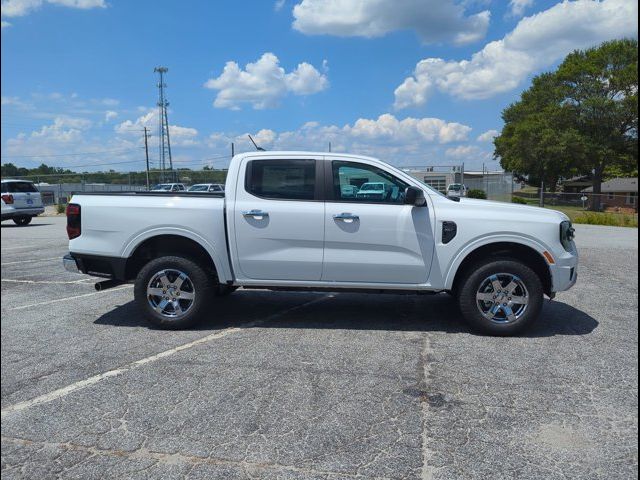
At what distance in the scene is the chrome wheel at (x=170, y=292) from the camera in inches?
213

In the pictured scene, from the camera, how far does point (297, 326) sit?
5633 mm

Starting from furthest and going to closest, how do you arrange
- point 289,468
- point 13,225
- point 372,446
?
point 13,225 → point 372,446 → point 289,468

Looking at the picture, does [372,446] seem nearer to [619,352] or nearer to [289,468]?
[289,468]

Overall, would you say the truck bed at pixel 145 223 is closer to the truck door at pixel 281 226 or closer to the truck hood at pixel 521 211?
the truck door at pixel 281 226

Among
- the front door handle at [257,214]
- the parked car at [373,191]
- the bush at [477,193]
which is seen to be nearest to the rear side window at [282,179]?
the front door handle at [257,214]

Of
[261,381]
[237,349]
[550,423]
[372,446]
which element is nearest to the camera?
[372,446]

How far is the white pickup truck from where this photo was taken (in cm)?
525

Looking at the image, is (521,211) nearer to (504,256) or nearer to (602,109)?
(504,256)

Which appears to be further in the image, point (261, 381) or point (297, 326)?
point (297, 326)

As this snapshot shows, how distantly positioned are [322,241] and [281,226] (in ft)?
1.51

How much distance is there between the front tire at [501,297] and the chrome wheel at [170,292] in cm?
290

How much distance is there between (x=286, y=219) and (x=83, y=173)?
108 ft

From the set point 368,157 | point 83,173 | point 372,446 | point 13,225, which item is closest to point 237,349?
point 372,446

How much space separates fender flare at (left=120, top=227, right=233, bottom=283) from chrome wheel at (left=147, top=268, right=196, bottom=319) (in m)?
0.35
